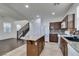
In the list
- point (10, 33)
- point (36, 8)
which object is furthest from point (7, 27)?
point (36, 8)

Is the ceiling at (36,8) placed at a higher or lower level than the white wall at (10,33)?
higher

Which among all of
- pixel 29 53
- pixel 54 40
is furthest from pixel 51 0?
pixel 54 40

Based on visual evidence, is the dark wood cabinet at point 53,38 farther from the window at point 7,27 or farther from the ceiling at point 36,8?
the window at point 7,27

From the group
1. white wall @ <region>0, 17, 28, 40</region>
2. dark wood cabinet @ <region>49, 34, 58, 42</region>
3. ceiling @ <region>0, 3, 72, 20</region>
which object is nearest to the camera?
ceiling @ <region>0, 3, 72, 20</region>

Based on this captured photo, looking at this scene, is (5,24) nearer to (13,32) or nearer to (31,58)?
(13,32)

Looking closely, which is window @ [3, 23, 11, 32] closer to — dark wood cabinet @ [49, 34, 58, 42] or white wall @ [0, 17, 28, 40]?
white wall @ [0, 17, 28, 40]

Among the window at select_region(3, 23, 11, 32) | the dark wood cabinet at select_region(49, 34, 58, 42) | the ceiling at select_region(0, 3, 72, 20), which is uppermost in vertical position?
the ceiling at select_region(0, 3, 72, 20)

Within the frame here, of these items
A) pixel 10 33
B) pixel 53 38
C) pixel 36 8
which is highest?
pixel 36 8

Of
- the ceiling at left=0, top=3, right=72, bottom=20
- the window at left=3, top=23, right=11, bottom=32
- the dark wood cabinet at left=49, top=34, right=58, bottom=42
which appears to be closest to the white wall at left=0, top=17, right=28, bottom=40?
the window at left=3, top=23, right=11, bottom=32

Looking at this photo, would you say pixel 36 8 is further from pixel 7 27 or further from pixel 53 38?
pixel 7 27

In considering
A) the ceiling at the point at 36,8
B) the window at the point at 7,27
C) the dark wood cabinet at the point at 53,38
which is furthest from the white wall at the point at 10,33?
the dark wood cabinet at the point at 53,38

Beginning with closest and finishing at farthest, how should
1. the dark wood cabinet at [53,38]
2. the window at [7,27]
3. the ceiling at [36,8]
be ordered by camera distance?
the ceiling at [36,8], the dark wood cabinet at [53,38], the window at [7,27]

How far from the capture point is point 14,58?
1.19m

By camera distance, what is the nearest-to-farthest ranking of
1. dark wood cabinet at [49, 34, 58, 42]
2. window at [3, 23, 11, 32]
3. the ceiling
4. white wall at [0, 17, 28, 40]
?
the ceiling
dark wood cabinet at [49, 34, 58, 42]
white wall at [0, 17, 28, 40]
window at [3, 23, 11, 32]
